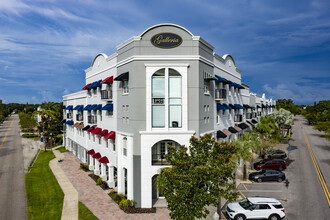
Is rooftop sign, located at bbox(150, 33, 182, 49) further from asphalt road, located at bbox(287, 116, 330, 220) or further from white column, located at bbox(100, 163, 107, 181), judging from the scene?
asphalt road, located at bbox(287, 116, 330, 220)

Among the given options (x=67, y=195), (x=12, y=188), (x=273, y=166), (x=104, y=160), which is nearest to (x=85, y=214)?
(x=67, y=195)

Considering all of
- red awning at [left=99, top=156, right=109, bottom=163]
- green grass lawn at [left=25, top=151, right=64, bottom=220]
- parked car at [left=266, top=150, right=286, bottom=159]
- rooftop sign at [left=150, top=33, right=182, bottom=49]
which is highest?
rooftop sign at [left=150, top=33, right=182, bottom=49]

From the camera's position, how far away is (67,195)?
26359mm

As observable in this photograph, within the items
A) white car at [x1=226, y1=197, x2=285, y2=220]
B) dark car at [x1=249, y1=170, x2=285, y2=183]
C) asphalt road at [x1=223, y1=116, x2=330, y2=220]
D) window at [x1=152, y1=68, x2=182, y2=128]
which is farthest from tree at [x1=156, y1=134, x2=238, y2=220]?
dark car at [x1=249, y1=170, x2=285, y2=183]

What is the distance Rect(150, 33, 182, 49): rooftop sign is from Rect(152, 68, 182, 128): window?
2310 millimetres

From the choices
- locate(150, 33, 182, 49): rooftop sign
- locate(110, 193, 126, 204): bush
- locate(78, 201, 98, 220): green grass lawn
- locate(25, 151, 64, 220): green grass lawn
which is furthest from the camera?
locate(110, 193, 126, 204): bush

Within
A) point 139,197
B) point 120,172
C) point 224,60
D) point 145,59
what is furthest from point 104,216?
point 224,60

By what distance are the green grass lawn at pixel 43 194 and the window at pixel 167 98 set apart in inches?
494

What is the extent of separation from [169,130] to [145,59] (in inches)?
282

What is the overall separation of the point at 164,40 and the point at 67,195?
1954cm

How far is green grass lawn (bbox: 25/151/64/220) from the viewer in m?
22.0

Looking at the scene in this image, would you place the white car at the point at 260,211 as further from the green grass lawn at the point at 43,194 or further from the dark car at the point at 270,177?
the green grass lawn at the point at 43,194

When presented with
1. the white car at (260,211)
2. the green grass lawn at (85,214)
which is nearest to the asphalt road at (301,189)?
the white car at (260,211)

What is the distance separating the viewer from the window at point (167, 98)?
22.9m
